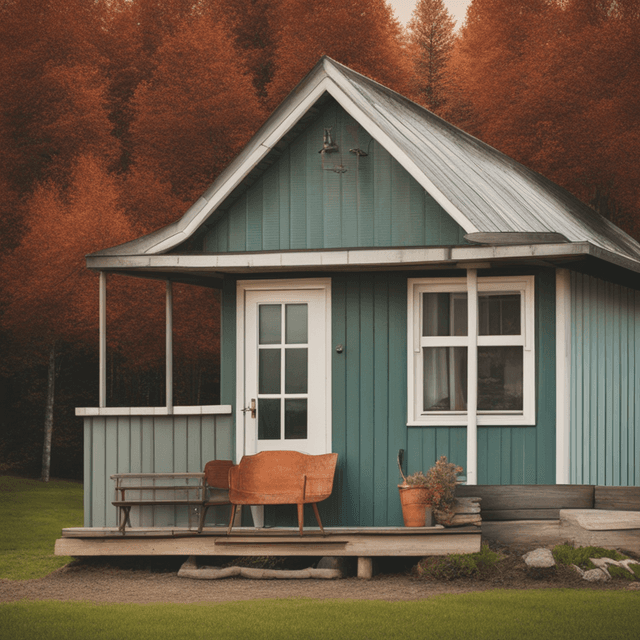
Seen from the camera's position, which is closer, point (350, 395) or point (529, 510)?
point (529, 510)

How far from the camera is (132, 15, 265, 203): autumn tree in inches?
920

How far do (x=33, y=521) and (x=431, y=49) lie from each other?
22865mm

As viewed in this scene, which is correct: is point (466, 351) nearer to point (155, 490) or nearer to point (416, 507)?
point (416, 507)

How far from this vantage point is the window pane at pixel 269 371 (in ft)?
34.0

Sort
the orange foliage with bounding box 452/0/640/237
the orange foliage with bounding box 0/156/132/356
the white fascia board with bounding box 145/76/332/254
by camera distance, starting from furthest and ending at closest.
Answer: the orange foliage with bounding box 452/0/640/237 → the orange foliage with bounding box 0/156/132/356 → the white fascia board with bounding box 145/76/332/254

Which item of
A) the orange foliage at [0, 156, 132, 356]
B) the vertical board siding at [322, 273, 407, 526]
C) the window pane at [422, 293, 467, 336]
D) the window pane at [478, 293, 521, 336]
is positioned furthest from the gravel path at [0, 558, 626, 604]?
the orange foliage at [0, 156, 132, 356]

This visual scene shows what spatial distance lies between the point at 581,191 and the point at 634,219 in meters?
1.49

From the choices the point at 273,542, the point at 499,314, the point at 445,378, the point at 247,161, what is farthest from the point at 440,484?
the point at 247,161

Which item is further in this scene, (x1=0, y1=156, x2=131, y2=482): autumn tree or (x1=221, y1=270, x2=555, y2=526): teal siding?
(x1=0, y1=156, x2=131, y2=482): autumn tree

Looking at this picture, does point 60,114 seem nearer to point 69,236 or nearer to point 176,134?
point 176,134

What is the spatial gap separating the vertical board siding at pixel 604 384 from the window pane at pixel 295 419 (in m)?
2.76

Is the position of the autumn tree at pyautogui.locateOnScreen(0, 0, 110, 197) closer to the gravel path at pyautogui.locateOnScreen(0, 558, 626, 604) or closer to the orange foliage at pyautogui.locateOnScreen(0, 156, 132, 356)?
the orange foliage at pyautogui.locateOnScreen(0, 156, 132, 356)

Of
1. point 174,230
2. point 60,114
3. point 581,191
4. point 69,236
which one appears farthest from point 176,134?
point 174,230

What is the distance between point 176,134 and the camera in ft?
77.8
